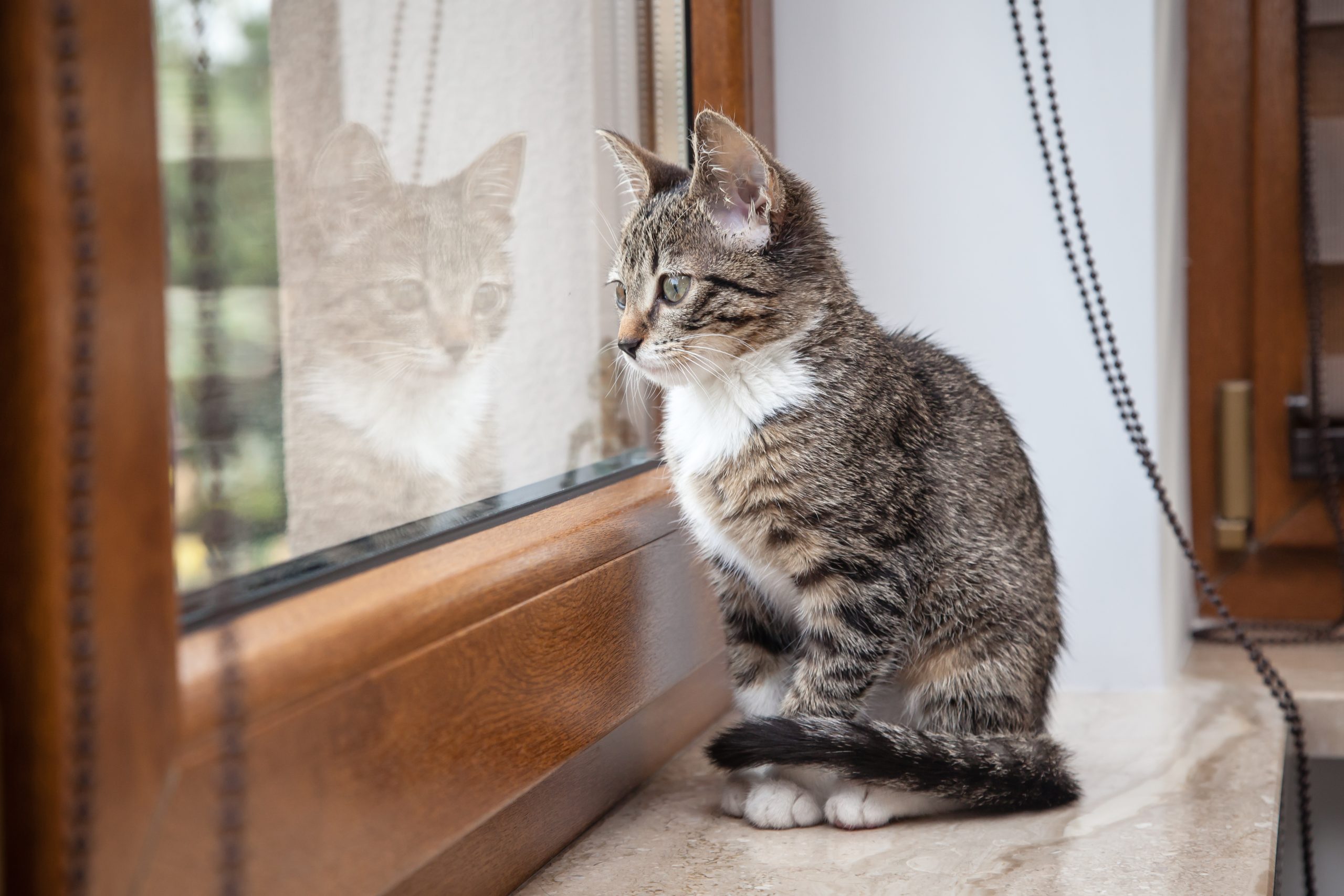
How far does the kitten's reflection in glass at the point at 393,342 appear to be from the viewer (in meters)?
0.66

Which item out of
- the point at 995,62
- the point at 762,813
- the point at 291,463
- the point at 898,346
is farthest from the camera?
the point at 995,62

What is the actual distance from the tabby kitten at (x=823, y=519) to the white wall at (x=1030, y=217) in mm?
319

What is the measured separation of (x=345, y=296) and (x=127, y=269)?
9.6 inches

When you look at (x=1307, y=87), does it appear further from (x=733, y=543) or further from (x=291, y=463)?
(x=291, y=463)

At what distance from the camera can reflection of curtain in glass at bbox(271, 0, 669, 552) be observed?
2.10 feet

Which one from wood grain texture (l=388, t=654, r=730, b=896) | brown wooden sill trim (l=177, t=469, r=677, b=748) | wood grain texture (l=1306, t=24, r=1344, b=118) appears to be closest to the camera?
brown wooden sill trim (l=177, t=469, r=677, b=748)

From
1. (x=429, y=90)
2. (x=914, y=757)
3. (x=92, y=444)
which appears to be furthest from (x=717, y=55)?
(x=92, y=444)

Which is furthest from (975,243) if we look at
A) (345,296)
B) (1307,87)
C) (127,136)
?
(127,136)

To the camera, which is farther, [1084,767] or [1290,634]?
[1290,634]

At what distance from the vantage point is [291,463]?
24.7 inches

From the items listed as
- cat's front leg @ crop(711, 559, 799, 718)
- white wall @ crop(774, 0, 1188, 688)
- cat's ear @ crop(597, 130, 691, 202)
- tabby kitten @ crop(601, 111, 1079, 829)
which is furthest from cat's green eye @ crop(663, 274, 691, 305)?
white wall @ crop(774, 0, 1188, 688)

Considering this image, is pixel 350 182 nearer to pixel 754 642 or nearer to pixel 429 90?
pixel 429 90

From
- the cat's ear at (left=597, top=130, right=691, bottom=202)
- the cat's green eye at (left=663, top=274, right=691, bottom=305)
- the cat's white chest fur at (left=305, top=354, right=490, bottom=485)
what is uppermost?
the cat's ear at (left=597, top=130, right=691, bottom=202)

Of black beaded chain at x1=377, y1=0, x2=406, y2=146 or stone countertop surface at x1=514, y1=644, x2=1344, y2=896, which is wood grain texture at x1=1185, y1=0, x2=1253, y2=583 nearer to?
stone countertop surface at x1=514, y1=644, x2=1344, y2=896
